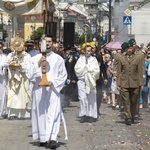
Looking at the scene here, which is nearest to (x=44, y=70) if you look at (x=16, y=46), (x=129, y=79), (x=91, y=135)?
(x=91, y=135)

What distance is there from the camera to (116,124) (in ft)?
43.7

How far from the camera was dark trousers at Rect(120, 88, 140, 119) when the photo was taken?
13141mm

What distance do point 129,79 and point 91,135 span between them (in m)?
2.15

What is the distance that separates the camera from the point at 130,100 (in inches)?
525

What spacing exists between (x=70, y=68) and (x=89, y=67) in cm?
382

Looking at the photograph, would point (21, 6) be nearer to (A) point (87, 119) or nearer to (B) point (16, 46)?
(B) point (16, 46)

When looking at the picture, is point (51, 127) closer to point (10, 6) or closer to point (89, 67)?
point (89, 67)

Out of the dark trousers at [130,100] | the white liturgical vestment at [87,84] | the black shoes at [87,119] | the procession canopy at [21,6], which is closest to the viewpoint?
the dark trousers at [130,100]

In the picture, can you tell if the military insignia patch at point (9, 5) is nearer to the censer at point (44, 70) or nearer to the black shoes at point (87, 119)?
the black shoes at point (87, 119)

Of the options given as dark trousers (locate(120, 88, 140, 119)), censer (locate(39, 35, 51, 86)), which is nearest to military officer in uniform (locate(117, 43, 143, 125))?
dark trousers (locate(120, 88, 140, 119))

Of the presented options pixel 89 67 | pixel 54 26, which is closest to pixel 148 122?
pixel 89 67

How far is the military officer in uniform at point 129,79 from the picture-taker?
13172mm

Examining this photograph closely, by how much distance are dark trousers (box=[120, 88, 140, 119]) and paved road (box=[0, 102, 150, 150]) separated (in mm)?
293

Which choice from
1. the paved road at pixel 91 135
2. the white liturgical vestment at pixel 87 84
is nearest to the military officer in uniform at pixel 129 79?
the paved road at pixel 91 135
